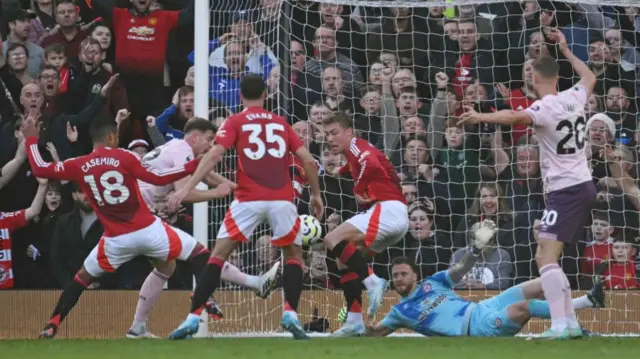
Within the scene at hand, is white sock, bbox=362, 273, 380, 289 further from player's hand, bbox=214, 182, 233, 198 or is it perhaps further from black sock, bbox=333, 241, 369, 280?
player's hand, bbox=214, 182, 233, 198

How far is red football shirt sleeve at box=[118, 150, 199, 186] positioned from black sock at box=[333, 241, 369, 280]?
162 centimetres

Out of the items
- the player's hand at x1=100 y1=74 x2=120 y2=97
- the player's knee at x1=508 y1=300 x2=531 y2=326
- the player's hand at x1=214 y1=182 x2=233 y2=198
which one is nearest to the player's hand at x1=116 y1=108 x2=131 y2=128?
the player's hand at x1=100 y1=74 x2=120 y2=97

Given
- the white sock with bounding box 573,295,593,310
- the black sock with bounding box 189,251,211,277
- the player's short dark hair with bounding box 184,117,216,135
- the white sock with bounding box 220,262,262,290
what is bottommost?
the white sock with bounding box 573,295,593,310

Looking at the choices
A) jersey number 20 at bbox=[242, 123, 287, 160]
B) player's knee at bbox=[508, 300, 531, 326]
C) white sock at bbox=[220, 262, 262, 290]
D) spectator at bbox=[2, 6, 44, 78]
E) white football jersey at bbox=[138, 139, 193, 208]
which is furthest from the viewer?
spectator at bbox=[2, 6, 44, 78]

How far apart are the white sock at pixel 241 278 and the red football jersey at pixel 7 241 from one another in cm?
322

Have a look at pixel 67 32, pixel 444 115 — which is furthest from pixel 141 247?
pixel 67 32

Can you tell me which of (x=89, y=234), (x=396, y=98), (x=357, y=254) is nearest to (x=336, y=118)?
(x=357, y=254)

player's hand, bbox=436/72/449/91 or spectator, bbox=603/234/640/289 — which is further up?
player's hand, bbox=436/72/449/91

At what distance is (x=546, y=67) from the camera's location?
384 inches

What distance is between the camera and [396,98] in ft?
45.9

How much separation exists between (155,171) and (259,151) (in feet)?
3.95

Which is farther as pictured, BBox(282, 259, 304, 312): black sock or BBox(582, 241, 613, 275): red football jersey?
BBox(582, 241, 613, 275): red football jersey

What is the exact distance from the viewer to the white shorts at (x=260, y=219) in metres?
10.1

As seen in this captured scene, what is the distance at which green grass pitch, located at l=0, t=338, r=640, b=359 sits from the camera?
8211 millimetres
